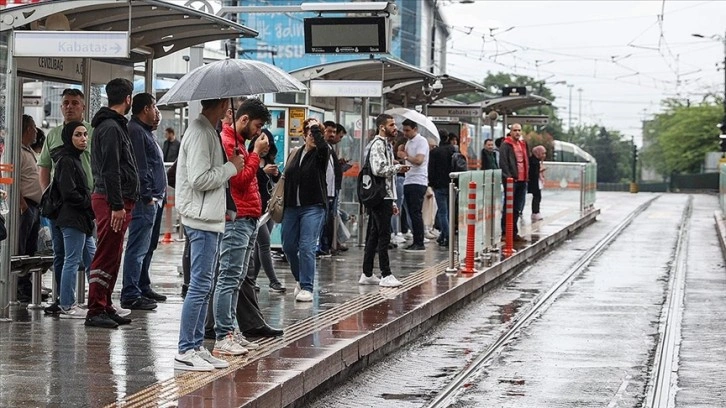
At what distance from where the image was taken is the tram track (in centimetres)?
1023

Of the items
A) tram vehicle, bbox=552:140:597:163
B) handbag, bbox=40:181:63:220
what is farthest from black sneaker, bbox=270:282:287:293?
tram vehicle, bbox=552:140:597:163

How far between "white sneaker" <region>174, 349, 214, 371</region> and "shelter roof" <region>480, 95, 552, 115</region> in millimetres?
20231

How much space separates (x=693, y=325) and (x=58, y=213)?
6949mm

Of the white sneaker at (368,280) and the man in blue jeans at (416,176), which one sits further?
the man in blue jeans at (416,176)

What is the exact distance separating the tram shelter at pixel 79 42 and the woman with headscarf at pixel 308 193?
4.16 feet

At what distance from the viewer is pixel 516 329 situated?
14.0 meters

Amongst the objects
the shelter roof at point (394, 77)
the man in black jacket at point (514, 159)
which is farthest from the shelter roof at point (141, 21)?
the man in black jacket at point (514, 159)

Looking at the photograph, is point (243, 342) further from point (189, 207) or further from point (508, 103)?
point (508, 103)

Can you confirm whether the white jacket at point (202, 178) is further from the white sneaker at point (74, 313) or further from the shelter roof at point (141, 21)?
the white sneaker at point (74, 313)

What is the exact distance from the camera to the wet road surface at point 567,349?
10.2 meters

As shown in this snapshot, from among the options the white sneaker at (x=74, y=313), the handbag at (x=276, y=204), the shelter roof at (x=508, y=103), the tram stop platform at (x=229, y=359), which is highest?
the shelter roof at (x=508, y=103)

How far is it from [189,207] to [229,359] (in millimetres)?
1237

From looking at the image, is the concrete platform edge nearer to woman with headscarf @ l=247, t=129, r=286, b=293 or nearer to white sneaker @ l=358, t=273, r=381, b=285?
white sneaker @ l=358, t=273, r=381, b=285

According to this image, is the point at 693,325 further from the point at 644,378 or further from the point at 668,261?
the point at 668,261
